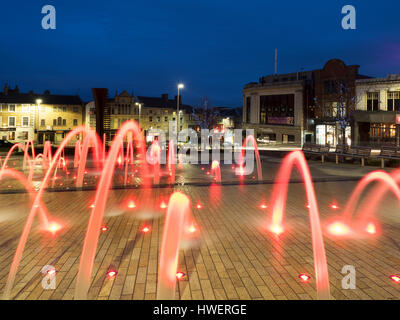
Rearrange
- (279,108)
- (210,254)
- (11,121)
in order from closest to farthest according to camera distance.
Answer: (210,254), (11,121), (279,108)

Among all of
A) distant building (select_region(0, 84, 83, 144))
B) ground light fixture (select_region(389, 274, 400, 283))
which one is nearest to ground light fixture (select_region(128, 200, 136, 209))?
ground light fixture (select_region(389, 274, 400, 283))

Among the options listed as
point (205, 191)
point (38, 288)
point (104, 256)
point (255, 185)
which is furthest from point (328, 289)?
point (255, 185)

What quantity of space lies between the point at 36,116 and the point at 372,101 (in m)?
58.7

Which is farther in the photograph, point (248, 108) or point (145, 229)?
point (248, 108)

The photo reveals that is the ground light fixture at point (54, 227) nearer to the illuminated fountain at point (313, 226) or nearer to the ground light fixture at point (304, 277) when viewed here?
the illuminated fountain at point (313, 226)

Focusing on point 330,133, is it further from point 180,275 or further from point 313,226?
point 180,275

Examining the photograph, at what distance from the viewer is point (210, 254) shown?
7211 millimetres

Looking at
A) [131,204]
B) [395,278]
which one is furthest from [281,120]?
[395,278]

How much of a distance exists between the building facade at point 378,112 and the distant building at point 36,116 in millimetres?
52603

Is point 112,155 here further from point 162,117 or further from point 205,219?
point 162,117

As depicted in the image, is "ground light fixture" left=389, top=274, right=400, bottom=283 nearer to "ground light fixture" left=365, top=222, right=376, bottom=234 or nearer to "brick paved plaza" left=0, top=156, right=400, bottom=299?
"brick paved plaza" left=0, top=156, right=400, bottom=299

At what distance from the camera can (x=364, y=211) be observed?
1125cm

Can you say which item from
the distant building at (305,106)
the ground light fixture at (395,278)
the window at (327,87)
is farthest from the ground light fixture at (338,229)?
the window at (327,87)

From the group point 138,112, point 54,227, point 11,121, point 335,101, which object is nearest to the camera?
point 54,227
